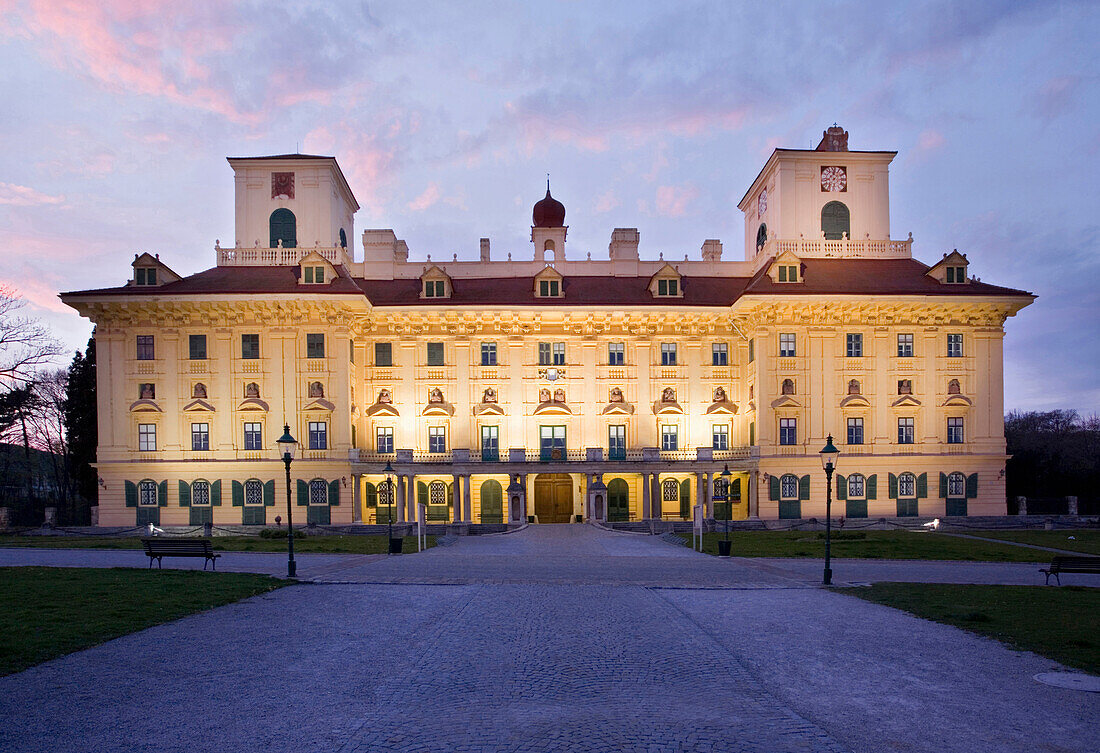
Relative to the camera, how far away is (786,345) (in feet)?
159

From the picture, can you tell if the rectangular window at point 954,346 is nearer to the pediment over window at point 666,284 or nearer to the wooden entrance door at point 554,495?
the pediment over window at point 666,284

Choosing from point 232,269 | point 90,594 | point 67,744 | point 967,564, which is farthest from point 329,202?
point 67,744

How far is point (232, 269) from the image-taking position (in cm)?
5125

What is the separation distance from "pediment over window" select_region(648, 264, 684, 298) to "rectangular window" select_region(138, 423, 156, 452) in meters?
32.7

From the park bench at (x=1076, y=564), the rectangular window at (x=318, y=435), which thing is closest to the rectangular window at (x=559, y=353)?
the rectangular window at (x=318, y=435)

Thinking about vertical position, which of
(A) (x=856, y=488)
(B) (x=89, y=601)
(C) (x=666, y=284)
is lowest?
(A) (x=856, y=488)

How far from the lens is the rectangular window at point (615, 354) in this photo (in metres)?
50.2

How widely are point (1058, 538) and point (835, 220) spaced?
27.2 meters

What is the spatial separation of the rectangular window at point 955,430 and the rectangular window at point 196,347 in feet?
155

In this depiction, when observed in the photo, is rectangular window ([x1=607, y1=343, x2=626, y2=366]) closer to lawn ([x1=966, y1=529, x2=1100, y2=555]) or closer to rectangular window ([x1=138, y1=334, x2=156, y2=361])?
lawn ([x1=966, y1=529, x2=1100, y2=555])

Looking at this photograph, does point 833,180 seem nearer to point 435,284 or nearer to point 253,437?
point 435,284

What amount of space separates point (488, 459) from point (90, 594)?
3252 centimetres

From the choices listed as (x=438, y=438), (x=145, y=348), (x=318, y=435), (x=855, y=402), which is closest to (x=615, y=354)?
(x=438, y=438)

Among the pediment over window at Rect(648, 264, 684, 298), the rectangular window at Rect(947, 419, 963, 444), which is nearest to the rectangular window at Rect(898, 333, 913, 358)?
the rectangular window at Rect(947, 419, 963, 444)
